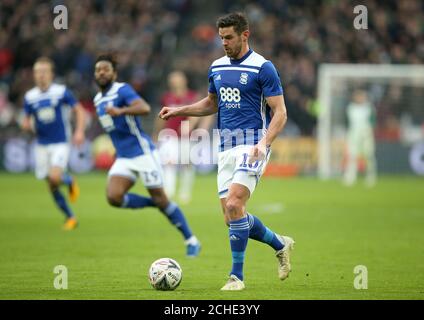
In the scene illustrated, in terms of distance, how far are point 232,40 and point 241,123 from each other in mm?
796

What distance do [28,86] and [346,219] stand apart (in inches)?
575

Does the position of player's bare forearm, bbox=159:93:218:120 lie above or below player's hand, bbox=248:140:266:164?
above

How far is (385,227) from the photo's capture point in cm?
1472

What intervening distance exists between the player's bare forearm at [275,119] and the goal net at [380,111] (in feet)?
61.5

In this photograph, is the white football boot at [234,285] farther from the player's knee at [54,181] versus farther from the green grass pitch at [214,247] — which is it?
the player's knee at [54,181]

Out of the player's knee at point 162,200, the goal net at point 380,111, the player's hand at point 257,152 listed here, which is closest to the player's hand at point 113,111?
the player's knee at point 162,200

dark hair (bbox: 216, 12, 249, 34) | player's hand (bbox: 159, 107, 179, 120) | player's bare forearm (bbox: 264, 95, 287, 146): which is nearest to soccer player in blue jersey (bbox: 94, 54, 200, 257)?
player's hand (bbox: 159, 107, 179, 120)

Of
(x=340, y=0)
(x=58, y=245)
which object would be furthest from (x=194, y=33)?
(x=58, y=245)

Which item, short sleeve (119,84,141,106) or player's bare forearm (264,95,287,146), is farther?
short sleeve (119,84,141,106)

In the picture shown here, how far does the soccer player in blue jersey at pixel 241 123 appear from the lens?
8430mm

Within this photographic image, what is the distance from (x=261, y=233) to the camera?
8922 millimetres

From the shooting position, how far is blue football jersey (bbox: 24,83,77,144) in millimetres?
14812

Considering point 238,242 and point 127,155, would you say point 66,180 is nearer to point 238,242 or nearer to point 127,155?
point 127,155

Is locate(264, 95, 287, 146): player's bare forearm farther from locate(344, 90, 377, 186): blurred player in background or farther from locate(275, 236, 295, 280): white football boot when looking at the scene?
locate(344, 90, 377, 186): blurred player in background
